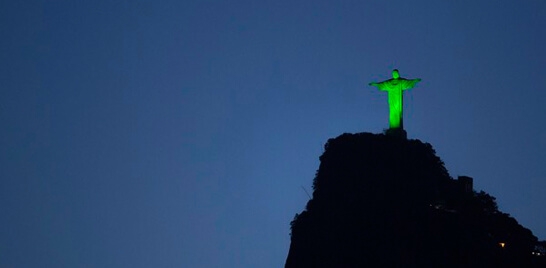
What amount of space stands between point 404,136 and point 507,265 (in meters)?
11.6

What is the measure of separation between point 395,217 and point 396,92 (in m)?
11.7

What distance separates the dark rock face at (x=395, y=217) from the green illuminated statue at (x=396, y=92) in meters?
2.55

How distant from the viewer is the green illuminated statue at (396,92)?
55562mm

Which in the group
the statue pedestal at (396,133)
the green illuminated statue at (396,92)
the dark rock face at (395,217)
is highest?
the green illuminated statue at (396,92)

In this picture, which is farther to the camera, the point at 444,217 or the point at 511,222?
the point at 511,222

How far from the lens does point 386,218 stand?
4866 centimetres

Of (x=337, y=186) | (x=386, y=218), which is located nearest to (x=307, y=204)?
(x=337, y=186)

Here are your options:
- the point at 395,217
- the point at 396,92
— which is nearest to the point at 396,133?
the point at 396,92

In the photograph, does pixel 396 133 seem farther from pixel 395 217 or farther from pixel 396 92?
pixel 395 217

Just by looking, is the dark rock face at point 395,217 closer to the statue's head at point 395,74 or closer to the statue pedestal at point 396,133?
the statue pedestal at point 396,133

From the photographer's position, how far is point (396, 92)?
5644cm

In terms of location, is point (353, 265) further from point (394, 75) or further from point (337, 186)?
point (394, 75)

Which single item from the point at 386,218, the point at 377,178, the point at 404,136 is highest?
the point at 404,136

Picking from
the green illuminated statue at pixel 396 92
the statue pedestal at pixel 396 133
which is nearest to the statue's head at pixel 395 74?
the green illuminated statue at pixel 396 92
